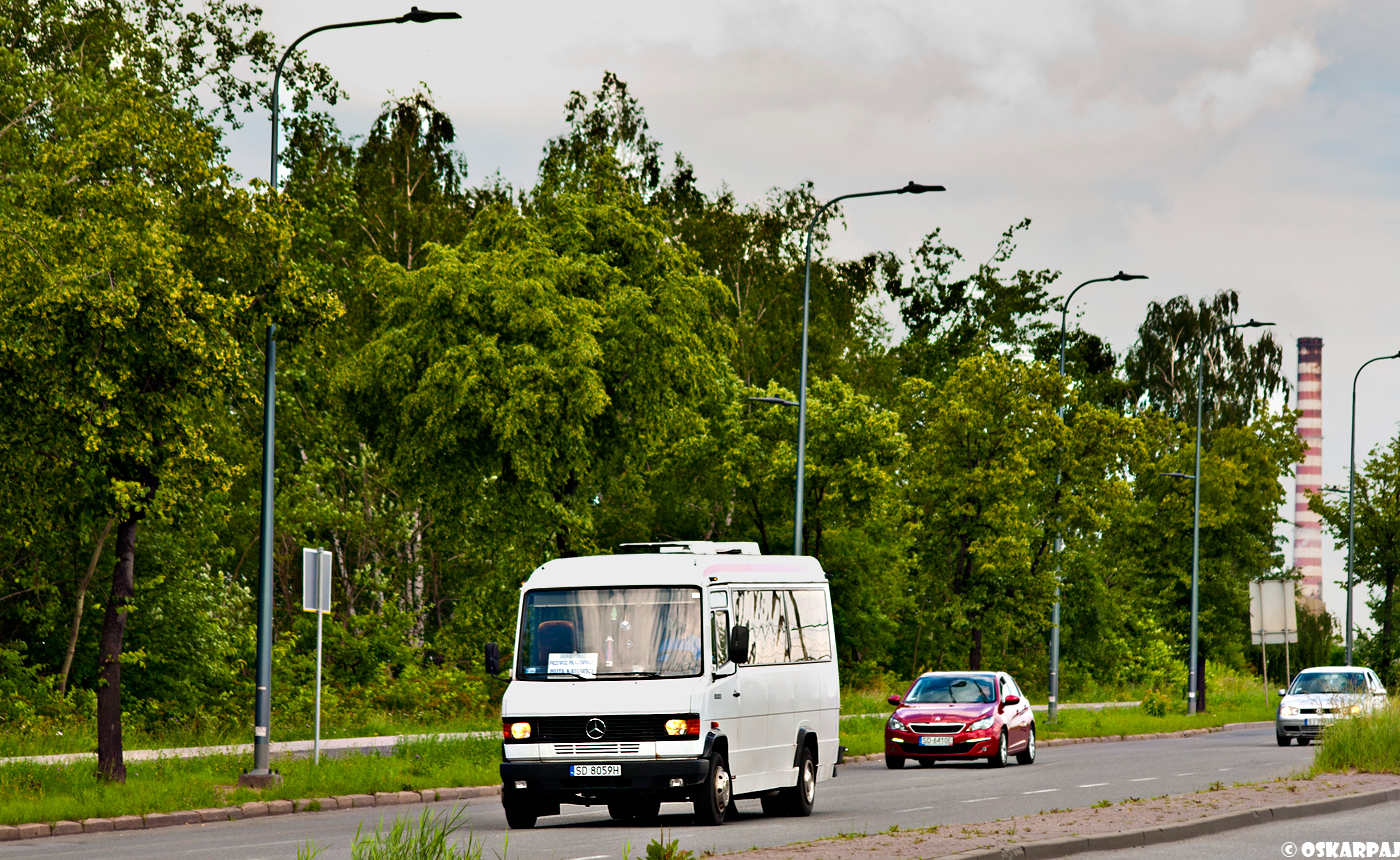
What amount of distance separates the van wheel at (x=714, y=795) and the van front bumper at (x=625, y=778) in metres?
0.13

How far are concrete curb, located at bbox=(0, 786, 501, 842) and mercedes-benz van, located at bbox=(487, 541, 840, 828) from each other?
364cm

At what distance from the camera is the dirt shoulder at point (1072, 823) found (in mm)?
12383

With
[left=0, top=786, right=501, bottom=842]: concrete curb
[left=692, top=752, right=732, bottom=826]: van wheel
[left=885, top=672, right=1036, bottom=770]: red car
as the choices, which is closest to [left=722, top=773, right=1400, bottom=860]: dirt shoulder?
[left=692, top=752, right=732, bottom=826]: van wheel

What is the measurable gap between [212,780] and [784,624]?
24.5 ft

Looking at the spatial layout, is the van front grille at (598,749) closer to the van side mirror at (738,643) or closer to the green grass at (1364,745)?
the van side mirror at (738,643)

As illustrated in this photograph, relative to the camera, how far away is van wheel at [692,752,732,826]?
16.5 metres

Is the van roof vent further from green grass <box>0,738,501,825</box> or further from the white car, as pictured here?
the white car

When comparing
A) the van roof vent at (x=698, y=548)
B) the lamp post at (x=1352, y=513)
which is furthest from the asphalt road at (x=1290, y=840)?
the lamp post at (x=1352, y=513)

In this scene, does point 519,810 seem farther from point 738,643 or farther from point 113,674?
point 113,674

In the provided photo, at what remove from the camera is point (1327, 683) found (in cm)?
3650

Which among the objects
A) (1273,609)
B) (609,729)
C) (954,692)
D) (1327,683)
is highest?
(609,729)

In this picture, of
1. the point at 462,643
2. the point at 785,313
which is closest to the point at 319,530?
the point at 462,643

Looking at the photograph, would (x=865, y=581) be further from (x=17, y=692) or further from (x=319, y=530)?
(x=17, y=692)

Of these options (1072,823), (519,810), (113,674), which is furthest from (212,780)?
(1072,823)
